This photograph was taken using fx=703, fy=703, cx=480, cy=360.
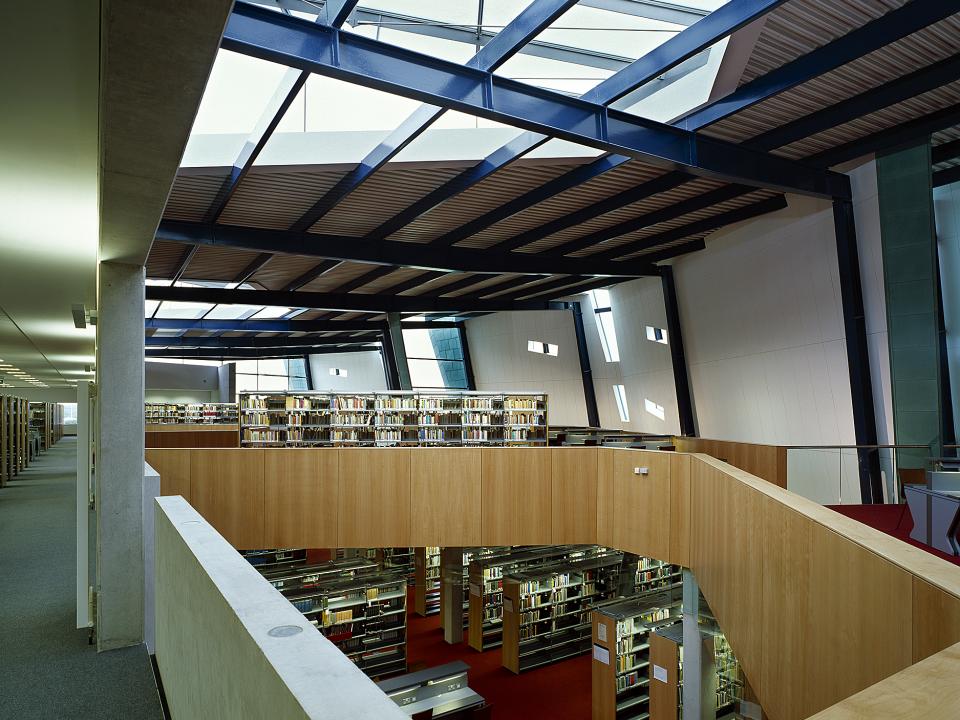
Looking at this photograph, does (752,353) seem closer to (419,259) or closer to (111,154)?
(419,259)

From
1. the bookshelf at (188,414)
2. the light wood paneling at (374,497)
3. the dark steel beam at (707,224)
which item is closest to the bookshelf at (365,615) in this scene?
the light wood paneling at (374,497)

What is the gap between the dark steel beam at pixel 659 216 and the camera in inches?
470

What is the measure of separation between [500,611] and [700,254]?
8.86 m

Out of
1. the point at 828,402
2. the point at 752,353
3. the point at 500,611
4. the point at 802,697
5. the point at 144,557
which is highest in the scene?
the point at 752,353

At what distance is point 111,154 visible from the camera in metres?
3.39

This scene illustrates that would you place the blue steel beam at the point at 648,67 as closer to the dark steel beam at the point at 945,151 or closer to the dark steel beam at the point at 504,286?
the dark steel beam at the point at 945,151

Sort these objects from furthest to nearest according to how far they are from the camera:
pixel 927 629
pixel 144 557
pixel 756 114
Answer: pixel 756 114, pixel 144 557, pixel 927 629

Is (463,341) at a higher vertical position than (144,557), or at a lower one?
higher

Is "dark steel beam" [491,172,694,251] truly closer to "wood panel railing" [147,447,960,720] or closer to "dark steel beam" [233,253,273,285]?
"wood panel railing" [147,447,960,720]

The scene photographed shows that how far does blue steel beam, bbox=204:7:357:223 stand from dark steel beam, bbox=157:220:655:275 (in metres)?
1.32

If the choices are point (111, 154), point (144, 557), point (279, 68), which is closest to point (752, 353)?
point (279, 68)

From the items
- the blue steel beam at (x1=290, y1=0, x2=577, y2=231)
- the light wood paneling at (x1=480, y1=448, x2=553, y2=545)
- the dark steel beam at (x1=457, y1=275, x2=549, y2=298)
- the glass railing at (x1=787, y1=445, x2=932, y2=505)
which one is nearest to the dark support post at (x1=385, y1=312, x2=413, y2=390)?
the dark steel beam at (x1=457, y1=275, x2=549, y2=298)

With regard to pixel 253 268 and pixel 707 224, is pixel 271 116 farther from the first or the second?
pixel 707 224

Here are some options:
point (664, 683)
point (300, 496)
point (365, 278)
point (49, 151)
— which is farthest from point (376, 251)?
point (49, 151)
